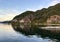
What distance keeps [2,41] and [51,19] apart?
484 feet

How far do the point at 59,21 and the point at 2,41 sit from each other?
13956cm

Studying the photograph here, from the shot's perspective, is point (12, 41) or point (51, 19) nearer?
point (12, 41)

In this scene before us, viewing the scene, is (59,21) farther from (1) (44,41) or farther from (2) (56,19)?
(1) (44,41)

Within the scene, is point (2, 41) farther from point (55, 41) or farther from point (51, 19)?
point (51, 19)

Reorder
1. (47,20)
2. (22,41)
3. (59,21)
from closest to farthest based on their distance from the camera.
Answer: (22,41) → (59,21) → (47,20)

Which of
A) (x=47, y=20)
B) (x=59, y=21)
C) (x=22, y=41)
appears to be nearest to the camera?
(x=22, y=41)

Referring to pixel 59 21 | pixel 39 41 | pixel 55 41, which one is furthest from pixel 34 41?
pixel 59 21

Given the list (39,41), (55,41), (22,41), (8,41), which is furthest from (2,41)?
(55,41)

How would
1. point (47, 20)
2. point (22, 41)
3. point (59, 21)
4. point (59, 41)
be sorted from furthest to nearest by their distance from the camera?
point (47, 20)
point (59, 21)
point (22, 41)
point (59, 41)

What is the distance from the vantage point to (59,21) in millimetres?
179000

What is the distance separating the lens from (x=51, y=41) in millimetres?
42906

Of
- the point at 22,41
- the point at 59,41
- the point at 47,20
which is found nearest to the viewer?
the point at 59,41

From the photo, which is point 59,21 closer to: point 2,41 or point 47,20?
point 47,20

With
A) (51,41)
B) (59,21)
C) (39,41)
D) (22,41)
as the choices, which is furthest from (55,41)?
(59,21)
